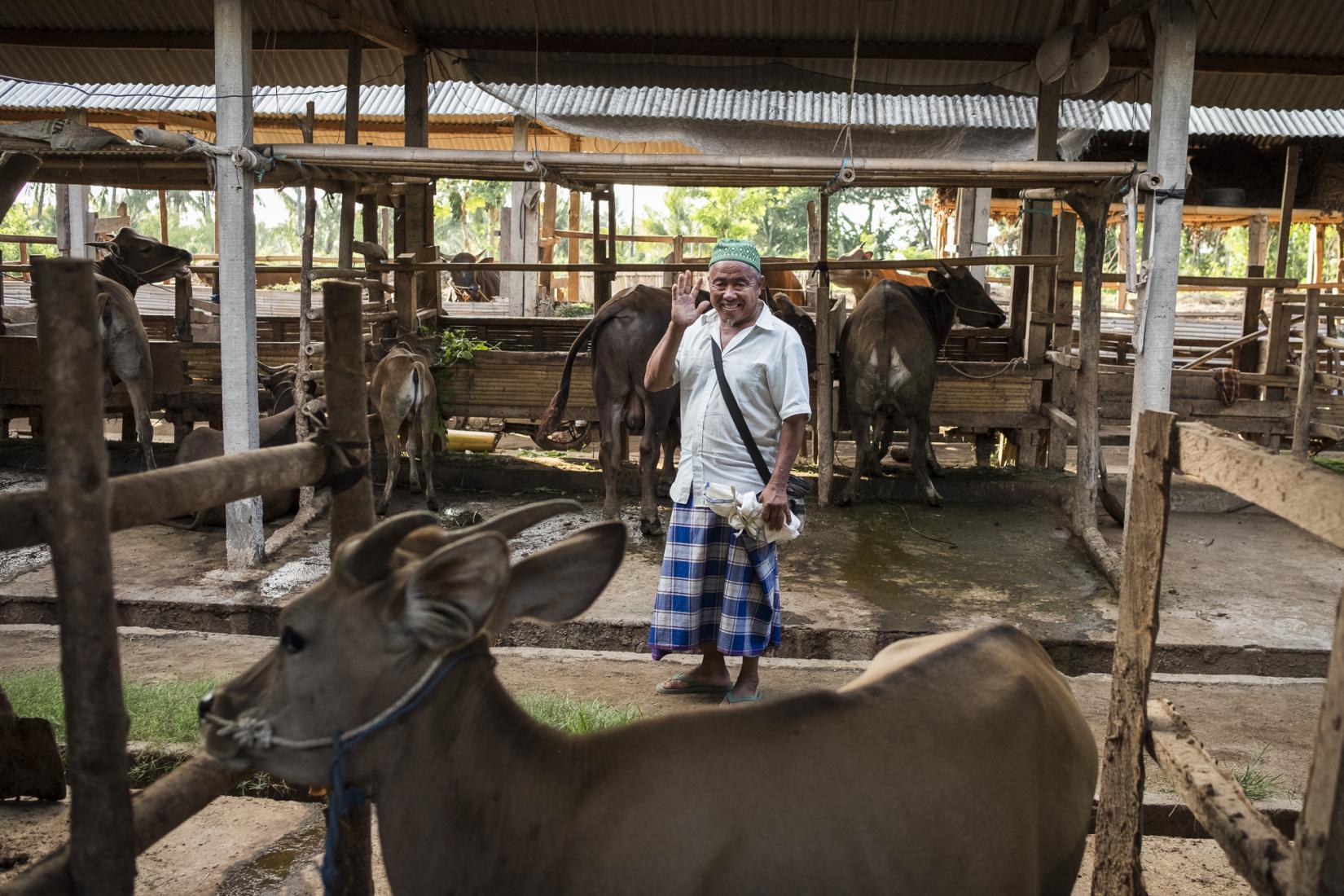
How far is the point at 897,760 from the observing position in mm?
2367

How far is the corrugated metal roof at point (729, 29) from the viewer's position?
9203 mm

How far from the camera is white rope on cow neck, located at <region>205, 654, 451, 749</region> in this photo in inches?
89.7

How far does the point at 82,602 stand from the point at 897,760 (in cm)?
162

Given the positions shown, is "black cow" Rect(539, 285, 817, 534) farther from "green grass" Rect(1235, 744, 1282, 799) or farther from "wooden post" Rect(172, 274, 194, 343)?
"green grass" Rect(1235, 744, 1282, 799)

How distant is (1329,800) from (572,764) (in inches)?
56.8

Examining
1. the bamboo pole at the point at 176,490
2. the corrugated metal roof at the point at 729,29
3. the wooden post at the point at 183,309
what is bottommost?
the bamboo pole at the point at 176,490

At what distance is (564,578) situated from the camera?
243 cm

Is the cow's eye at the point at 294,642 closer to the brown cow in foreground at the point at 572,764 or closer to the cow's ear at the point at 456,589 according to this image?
the brown cow in foreground at the point at 572,764

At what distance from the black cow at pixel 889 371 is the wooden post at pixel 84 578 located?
7.05m

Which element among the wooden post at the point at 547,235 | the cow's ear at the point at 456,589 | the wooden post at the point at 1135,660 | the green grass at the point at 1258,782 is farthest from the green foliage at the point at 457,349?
the cow's ear at the point at 456,589

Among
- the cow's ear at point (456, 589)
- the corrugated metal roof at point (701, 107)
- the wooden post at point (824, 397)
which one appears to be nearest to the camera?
the cow's ear at point (456, 589)

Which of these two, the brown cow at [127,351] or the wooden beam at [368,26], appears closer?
the wooden beam at [368,26]

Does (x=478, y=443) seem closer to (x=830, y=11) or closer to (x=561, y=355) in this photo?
(x=561, y=355)

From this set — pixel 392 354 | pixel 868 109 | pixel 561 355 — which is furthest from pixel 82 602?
pixel 868 109
